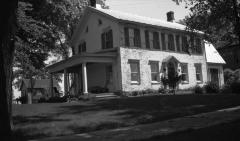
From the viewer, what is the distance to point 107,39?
26.6 metres

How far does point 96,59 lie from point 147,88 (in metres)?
5.31

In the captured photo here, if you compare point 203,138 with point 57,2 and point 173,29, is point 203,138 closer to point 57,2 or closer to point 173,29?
point 173,29

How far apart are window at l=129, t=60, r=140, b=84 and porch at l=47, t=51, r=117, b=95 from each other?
157cm

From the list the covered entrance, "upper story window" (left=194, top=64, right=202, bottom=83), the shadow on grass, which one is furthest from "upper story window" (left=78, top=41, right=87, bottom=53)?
the shadow on grass

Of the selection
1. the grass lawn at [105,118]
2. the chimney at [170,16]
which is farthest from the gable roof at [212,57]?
the grass lawn at [105,118]

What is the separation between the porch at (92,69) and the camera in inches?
904

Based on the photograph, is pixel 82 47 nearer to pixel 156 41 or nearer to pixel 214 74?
pixel 156 41

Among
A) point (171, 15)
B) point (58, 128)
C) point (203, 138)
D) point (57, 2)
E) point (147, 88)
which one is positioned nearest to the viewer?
point (203, 138)

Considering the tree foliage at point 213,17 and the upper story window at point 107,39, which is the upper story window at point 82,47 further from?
the tree foliage at point 213,17

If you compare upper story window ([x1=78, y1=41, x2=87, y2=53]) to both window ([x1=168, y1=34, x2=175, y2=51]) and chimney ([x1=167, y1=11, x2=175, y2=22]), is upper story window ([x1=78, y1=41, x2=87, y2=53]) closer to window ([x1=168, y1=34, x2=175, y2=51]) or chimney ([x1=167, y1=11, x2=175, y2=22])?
window ([x1=168, y1=34, x2=175, y2=51])

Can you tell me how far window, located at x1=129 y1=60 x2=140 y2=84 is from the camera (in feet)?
83.3

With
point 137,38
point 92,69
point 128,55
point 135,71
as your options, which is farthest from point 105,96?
point 137,38

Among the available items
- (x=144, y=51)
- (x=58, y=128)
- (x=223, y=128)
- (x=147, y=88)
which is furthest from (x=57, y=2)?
(x=223, y=128)

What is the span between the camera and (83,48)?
102 ft
